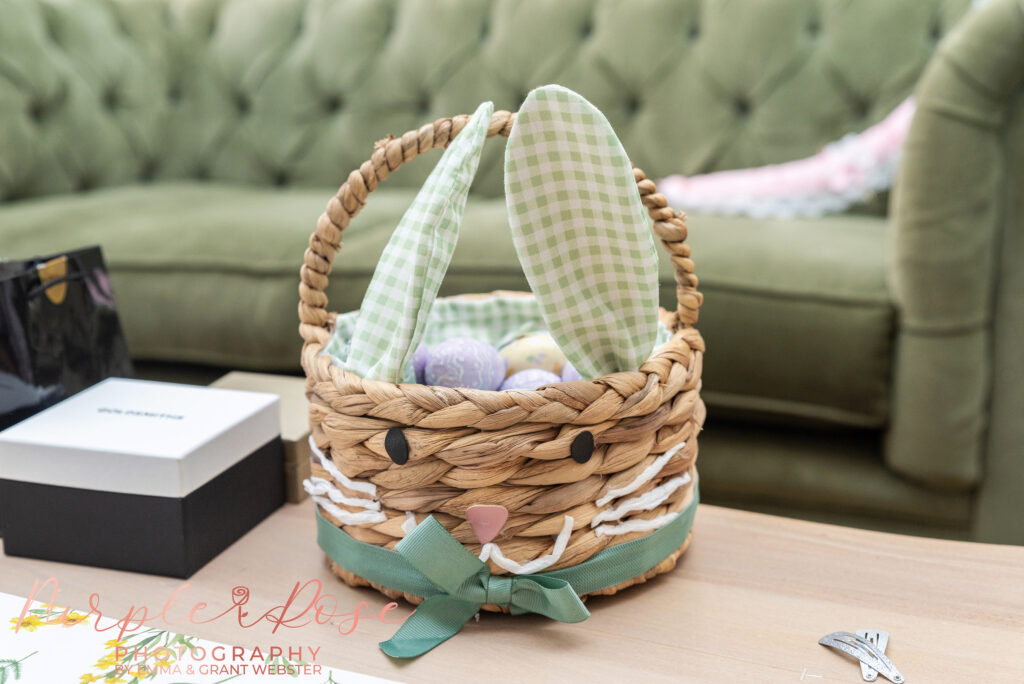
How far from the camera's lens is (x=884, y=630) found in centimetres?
53

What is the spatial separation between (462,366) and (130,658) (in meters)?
0.28

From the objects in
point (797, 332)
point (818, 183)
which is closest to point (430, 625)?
point (797, 332)

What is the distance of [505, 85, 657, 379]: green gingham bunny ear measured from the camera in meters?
0.49

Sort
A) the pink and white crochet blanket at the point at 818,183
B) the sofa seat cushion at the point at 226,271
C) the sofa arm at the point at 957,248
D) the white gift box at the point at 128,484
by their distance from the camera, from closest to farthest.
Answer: the white gift box at the point at 128,484 → the sofa arm at the point at 957,248 → the sofa seat cushion at the point at 226,271 → the pink and white crochet blanket at the point at 818,183

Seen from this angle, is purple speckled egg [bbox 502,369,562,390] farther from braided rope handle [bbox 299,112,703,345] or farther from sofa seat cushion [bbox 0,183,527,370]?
sofa seat cushion [bbox 0,183,527,370]

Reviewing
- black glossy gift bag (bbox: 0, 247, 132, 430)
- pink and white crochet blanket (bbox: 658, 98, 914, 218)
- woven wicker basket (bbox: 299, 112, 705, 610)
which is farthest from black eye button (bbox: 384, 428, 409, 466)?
pink and white crochet blanket (bbox: 658, 98, 914, 218)

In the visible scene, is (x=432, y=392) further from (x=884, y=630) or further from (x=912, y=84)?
(x=912, y=84)

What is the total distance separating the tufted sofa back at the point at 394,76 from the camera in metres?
1.47

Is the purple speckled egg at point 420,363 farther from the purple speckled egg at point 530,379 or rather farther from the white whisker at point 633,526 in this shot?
the white whisker at point 633,526

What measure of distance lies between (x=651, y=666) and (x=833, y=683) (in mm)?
102

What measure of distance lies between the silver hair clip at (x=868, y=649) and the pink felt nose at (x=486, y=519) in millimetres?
209

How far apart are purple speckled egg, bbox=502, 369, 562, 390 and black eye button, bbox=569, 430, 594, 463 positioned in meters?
0.11

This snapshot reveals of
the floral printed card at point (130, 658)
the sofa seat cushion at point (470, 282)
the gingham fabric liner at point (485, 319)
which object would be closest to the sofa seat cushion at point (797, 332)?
the sofa seat cushion at point (470, 282)

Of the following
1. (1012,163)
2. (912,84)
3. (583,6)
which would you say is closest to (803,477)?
(1012,163)
